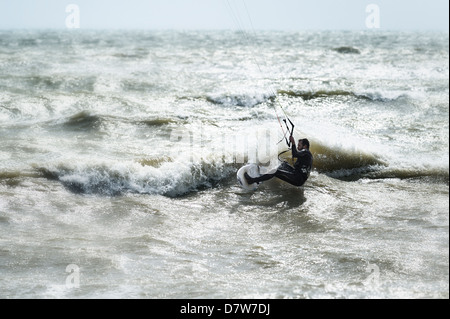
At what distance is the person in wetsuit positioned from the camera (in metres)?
9.23

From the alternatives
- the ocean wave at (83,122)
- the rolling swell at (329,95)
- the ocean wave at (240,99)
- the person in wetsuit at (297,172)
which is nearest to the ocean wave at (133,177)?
the person in wetsuit at (297,172)

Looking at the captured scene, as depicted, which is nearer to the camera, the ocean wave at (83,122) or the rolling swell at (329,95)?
the ocean wave at (83,122)

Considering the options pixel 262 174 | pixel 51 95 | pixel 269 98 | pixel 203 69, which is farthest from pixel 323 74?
pixel 262 174

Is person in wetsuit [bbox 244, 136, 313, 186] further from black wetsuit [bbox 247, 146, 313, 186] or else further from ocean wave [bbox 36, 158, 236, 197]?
ocean wave [bbox 36, 158, 236, 197]

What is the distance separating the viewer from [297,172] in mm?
9398

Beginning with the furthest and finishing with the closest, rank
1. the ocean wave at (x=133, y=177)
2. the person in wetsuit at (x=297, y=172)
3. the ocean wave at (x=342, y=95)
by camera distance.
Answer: the ocean wave at (x=342, y=95) < the ocean wave at (x=133, y=177) < the person in wetsuit at (x=297, y=172)

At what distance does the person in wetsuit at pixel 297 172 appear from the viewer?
364 inches

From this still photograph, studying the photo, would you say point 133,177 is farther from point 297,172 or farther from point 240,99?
point 240,99

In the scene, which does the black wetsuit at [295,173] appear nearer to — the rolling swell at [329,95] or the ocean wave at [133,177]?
the ocean wave at [133,177]

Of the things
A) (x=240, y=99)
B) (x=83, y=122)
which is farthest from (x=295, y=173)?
(x=240, y=99)

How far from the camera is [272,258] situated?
6430mm

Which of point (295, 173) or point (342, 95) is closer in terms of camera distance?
point (295, 173)

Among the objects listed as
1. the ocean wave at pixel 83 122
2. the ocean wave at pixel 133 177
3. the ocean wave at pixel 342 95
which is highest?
the ocean wave at pixel 342 95

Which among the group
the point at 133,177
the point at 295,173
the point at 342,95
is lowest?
the point at 133,177
